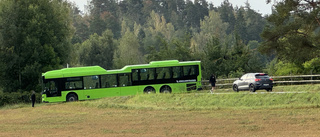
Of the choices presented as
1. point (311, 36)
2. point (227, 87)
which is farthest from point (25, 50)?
point (311, 36)

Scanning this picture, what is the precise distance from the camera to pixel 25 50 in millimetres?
58438

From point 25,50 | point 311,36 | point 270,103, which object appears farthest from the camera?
point 25,50

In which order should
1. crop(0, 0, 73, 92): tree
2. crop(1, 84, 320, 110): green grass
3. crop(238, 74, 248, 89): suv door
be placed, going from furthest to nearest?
crop(0, 0, 73, 92): tree < crop(238, 74, 248, 89): suv door < crop(1, 84, 320, 110): green grass

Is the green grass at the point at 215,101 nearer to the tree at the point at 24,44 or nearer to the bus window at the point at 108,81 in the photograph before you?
the bus window at the point at 108,81

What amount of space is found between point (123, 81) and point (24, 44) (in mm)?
17561

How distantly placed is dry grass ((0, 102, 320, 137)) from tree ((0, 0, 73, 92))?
95.5 feet

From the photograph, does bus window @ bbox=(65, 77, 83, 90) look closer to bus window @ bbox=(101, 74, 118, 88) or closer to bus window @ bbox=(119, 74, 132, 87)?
bus window @ bbox=(101, 74, 118, 88)

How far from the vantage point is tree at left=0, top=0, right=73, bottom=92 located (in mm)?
58031

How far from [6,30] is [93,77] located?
17.6m

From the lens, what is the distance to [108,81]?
46.3 m

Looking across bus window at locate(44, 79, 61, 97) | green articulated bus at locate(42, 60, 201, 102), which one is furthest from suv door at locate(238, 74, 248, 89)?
bus window at locate(44, 79, 61, 97)

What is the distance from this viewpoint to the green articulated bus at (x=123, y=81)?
45.9 metres

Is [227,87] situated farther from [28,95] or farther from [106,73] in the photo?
[28,95]

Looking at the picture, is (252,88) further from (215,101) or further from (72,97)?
(72,97)
